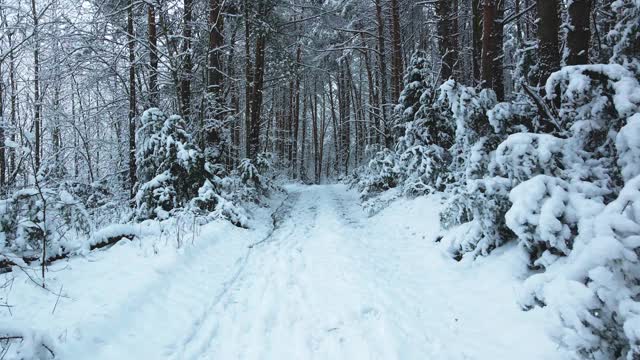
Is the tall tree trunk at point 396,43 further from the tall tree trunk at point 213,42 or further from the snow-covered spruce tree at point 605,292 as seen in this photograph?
the snow-covered spruce tree at point 605,292

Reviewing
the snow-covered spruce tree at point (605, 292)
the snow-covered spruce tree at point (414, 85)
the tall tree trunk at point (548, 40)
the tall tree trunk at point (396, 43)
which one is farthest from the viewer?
the tall tree trunk at point (396, 43)

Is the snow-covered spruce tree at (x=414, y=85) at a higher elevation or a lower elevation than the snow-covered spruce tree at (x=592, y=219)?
higher

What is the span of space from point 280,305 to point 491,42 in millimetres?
6041

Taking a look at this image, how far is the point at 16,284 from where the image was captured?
4637 millimetres

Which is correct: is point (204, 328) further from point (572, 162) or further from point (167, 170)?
point (167, 170)

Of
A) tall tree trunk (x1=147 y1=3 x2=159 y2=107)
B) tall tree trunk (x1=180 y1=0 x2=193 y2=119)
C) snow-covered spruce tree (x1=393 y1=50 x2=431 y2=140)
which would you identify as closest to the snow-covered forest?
tall tree trunk (x1=147 y1=3 x2=159 y2=107)

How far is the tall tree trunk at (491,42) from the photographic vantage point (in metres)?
7.52

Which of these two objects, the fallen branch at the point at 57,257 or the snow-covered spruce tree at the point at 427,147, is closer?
the fallen branch at the point at 57,257

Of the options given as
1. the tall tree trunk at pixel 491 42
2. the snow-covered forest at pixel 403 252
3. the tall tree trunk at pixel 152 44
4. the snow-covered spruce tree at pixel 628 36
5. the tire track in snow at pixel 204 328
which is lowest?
the tire track in snow at pixel 204 328

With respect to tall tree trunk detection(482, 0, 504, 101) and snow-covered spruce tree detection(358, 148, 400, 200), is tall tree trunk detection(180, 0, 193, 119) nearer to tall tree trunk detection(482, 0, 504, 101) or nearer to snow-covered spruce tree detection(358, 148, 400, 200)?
snow-covered spruce tree detection(358, 148, 400, 200)

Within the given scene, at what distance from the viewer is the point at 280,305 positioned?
510 cm

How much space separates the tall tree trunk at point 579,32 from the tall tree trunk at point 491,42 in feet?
5.64

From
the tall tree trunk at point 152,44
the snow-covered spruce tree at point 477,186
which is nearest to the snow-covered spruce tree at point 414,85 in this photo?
the snow-covered spruce tree at point 477,186

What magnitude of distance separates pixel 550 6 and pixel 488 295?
457 cm
